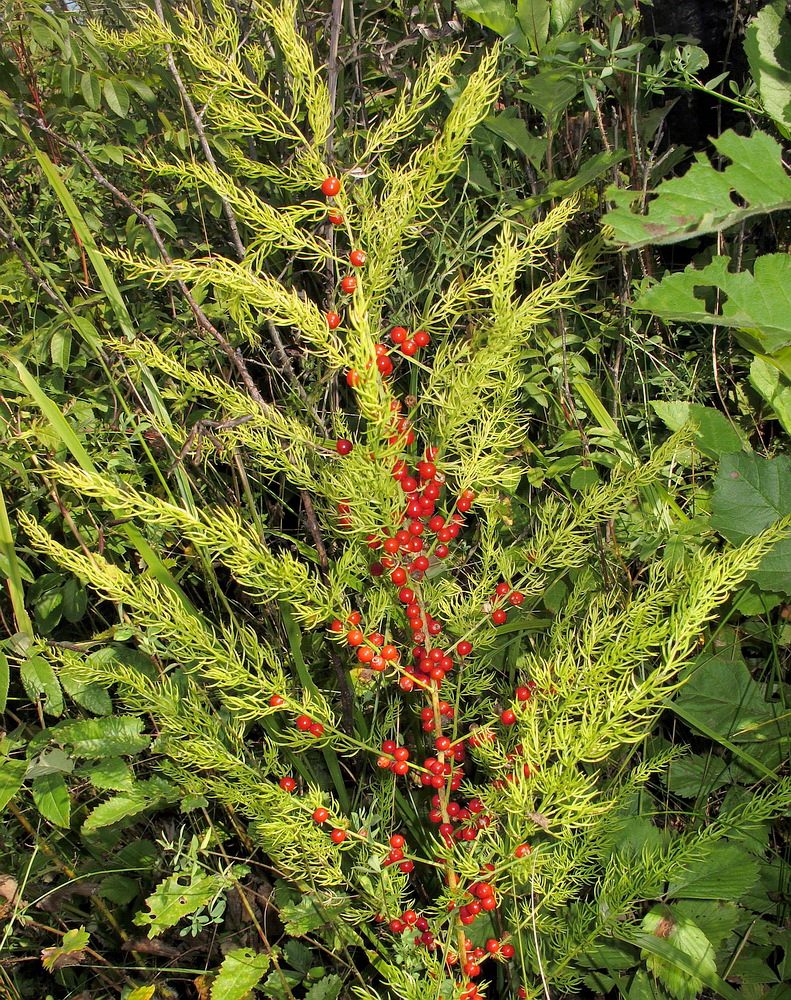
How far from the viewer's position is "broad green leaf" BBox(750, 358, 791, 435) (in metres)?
1.52

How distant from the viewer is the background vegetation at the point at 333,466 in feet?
3.84

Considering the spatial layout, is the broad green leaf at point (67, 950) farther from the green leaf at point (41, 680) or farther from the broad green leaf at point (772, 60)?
the broad green leaf at point (772, 60)

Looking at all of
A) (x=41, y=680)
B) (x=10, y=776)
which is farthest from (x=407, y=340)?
(x=10, y=776)

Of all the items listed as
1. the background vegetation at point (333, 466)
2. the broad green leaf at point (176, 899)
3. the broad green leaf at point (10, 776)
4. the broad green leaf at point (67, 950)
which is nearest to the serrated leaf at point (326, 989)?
the background vegetation at point (333, 466)

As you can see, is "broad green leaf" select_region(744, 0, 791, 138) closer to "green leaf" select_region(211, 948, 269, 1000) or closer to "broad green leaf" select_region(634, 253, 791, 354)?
"broad green leaf" select_region(634, 253, 791, 354)

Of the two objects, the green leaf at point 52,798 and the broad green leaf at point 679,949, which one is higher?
the green leaf at point 52,798

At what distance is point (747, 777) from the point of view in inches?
56.3

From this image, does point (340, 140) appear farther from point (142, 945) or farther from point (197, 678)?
point (142, 945)

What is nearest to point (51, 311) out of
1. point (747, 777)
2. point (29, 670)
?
point (29, 670)

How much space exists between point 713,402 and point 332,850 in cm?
140

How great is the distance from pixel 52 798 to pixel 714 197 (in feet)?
4.97

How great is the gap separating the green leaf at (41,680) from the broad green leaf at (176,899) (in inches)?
13.7

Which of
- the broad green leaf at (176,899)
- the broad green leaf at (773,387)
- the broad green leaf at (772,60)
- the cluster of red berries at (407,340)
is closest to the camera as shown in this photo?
the cluster of red berries at (407,340)

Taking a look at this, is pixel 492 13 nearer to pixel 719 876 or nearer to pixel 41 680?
pixel 41 680
